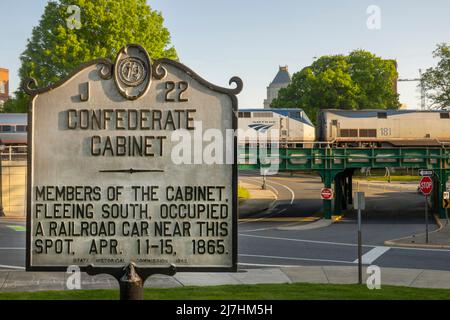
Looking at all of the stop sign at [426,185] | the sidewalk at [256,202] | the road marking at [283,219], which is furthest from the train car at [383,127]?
the stop sign at [426,185]

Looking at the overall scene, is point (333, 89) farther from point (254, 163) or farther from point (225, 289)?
point (225, 289)

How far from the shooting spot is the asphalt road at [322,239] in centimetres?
2506

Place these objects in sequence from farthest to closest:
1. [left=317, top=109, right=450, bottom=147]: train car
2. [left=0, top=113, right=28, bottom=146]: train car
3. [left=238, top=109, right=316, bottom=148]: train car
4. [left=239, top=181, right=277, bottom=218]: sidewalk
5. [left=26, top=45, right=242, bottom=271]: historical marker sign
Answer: [left=0, top=113, right=28, bottom=146]: train car → [left=317, top=109, right=450, bottom=147]: train car → [left=238, top=109, right=316, bottom=148]: train car → [left=239, top=181, right=277, bottom=218]: sidewalk → [left=26, top=45, right=242, bottom=271]: historical marker sign

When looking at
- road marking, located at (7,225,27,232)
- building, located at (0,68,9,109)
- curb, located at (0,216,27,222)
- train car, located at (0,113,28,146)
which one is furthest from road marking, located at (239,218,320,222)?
building, located at (0,68,9,109)

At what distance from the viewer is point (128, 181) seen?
26.5ft

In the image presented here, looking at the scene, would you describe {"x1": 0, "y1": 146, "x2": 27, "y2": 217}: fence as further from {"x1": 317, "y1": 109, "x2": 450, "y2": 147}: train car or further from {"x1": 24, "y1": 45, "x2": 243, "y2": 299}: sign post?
{"x1": 24, "y1": 45, "x2": 243, "y2": 299}: sign post

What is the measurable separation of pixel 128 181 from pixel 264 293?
923cm

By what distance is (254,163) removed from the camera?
41844 millimetres

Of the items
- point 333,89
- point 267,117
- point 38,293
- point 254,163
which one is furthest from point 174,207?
point 333,89

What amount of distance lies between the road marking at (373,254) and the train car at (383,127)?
1088 inches

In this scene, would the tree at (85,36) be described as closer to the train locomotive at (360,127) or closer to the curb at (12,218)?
the train locomotive at (360,127)

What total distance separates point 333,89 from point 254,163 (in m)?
56.8

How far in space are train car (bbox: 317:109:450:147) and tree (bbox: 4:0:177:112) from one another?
15734mm

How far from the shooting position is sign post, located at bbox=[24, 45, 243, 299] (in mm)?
8062
